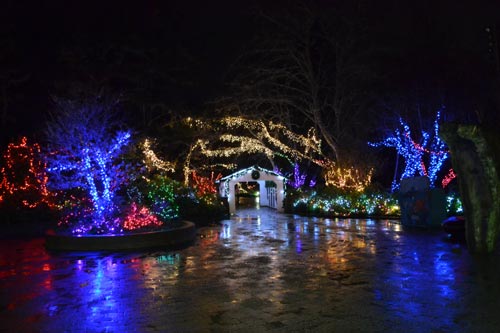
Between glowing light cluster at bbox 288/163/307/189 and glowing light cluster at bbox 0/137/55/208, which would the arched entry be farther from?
glowing light cluster at bbox 0/137/55/208

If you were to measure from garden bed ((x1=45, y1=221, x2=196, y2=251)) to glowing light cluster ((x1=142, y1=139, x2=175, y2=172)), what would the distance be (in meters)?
12.7

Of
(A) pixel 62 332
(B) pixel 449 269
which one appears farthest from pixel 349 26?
(A) pixel 62 332

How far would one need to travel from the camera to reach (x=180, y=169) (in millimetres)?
33500

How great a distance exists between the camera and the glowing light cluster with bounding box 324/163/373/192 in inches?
1164

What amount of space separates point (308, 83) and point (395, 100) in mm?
6860

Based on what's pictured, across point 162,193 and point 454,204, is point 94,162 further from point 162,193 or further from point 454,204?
point 454,204

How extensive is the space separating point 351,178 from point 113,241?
1833 cm

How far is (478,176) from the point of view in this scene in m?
11.6

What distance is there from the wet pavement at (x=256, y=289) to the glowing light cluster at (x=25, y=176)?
424 inches

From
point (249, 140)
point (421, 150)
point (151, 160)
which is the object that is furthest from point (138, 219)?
point (249, 140)

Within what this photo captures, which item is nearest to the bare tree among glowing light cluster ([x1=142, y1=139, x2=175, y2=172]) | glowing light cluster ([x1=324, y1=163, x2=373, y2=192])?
glowing light cluster ([x1=324, y1=163, x2=373, y2=192])

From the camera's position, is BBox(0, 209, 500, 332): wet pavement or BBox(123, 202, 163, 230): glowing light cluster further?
BBox(123, 202, 163, 230): glowing light cluster

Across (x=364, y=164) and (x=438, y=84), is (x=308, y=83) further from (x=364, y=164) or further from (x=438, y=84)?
(x=438, y=84)

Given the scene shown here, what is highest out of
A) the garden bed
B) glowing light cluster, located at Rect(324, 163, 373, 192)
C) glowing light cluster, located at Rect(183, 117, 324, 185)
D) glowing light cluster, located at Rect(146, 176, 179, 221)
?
glowing light cluster, located at Rect(183, 117, 324, 185)
